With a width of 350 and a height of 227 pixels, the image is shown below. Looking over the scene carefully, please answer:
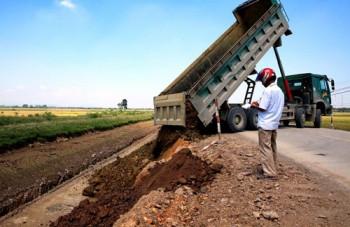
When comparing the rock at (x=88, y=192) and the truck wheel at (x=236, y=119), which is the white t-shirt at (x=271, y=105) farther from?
the truck wheel at (x=236, y=119)

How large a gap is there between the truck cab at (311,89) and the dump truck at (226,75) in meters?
4.91

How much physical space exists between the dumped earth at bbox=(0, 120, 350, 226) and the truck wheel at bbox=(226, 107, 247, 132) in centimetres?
358

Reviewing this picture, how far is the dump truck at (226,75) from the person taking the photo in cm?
918

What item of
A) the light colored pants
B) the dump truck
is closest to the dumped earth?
the light colored pants

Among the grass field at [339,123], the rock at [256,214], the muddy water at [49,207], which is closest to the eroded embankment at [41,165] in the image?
the muddy water at [49,207]

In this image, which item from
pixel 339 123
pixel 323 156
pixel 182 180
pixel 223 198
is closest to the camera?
pixel 223 198

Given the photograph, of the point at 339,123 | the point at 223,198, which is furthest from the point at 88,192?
the point at 339,123

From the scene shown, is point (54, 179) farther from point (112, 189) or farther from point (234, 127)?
point (234, 127)

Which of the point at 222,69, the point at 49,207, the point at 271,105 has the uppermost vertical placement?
the point at 222,69

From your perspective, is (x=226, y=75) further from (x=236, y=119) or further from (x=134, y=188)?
(x=134, y=188)

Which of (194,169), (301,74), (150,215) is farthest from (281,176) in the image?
(301,74)

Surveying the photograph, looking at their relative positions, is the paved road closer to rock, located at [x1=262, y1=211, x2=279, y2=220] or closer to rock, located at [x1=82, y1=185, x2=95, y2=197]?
rock, located at [x1=262, y1=211, x2=279, y2=220]

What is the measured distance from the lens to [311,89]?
627 inches

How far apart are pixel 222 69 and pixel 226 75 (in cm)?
30
